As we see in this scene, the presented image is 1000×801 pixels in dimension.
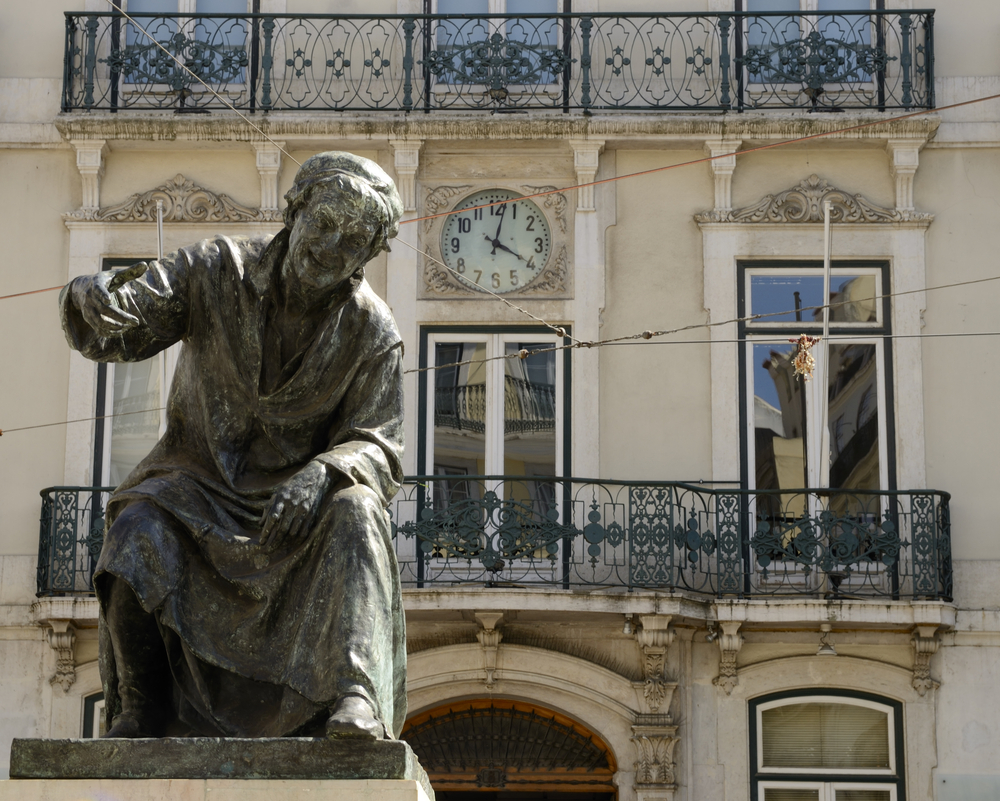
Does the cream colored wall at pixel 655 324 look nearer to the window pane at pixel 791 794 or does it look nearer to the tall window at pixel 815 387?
the tall window at pixel 815 387

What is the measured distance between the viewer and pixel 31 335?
14672mm

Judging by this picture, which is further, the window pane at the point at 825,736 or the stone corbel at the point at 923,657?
the window pane at the point at 825,736

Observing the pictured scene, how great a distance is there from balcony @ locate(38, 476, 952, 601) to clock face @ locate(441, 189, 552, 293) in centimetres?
169

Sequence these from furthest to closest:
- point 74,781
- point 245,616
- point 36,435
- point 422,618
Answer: point 36,435 → point 422,618 → point 245,616 → point 74,781

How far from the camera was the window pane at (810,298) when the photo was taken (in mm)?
14492

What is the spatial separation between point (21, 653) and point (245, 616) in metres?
10.3

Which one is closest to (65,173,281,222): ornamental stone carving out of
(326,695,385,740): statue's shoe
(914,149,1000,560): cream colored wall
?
(914,149,1000,560): cream colored wall

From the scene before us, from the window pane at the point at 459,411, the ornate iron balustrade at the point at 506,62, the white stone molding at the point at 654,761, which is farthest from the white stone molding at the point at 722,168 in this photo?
the white stone molding at the point at 654,761

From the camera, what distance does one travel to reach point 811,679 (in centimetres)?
1388

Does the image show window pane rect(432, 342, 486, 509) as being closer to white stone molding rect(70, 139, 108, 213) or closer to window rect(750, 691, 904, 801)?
window rect(750, 691, 904, 801)

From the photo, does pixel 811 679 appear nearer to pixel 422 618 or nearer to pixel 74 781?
pixel 422 618

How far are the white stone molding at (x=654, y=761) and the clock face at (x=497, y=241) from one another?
11.5 feet

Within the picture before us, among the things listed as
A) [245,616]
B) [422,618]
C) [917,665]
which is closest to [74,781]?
[245,616]

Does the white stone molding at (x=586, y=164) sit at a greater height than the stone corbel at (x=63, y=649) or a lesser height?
greater
